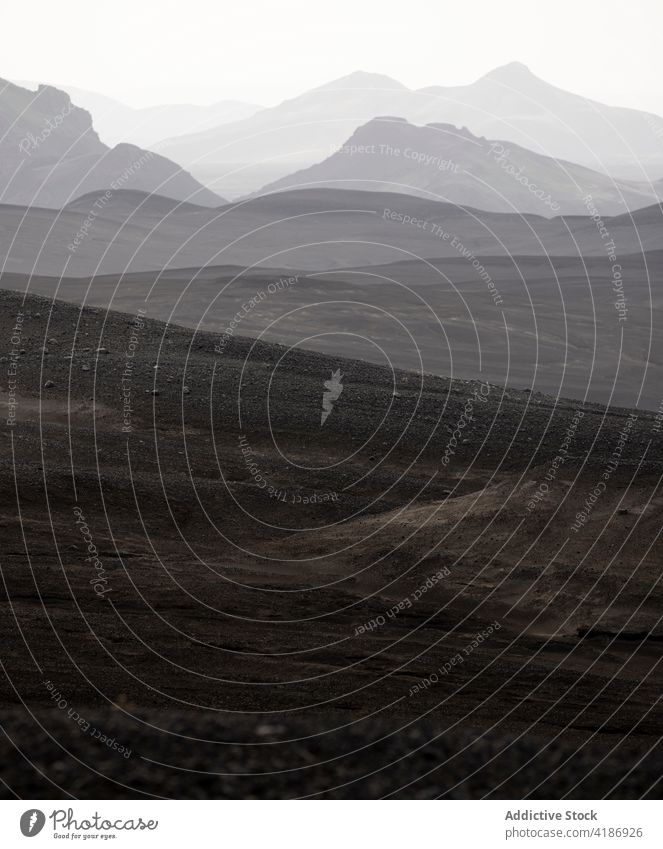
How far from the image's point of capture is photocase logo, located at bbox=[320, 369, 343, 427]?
27234 mm

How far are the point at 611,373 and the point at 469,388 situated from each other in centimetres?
2540

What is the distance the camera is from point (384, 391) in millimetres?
29406

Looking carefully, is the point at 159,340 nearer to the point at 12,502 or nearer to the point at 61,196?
the point at 12,502
